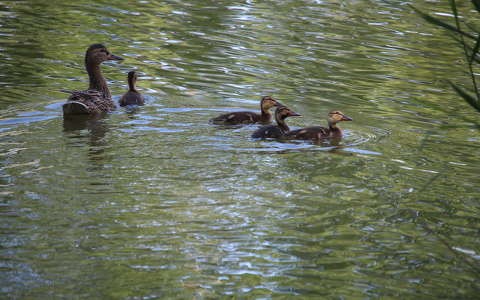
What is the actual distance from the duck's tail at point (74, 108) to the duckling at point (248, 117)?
1500 millimetres

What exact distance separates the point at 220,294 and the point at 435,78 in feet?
28.4

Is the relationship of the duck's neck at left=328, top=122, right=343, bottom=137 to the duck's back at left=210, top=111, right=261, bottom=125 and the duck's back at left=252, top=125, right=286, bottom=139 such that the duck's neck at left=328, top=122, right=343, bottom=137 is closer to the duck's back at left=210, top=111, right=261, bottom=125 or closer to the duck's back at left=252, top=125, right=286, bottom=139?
the duck's back at left=252, top=125, right=286, bottom=139

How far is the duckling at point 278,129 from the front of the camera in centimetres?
826

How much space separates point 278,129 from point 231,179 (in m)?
1.87

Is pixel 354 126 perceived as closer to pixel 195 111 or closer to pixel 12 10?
pixel 195 111

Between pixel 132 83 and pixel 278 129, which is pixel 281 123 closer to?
pixel 278 129

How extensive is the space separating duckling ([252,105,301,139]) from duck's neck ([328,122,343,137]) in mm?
443

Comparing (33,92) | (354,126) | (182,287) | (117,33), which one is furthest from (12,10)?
(182,287)

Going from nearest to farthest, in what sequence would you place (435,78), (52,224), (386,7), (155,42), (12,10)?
(52,224), (435,78), (155,42), (12,10), (386,7)

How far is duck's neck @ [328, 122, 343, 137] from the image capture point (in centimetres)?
860

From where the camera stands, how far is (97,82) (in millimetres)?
10227

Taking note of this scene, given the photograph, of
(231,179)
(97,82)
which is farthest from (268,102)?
(231,179)

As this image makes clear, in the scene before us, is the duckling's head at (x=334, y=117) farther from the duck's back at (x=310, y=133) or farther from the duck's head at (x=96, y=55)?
the duck's head at (x=96, y=55)

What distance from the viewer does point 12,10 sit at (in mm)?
15586
